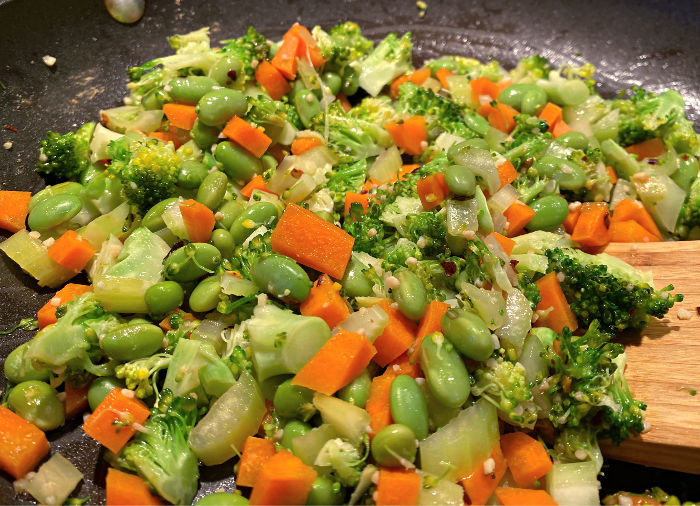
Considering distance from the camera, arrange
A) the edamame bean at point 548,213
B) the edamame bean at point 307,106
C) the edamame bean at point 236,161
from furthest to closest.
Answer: the edamame bean at point 307,106 < the edamame bean at point 236,161 < the edamame bean at point 548,213

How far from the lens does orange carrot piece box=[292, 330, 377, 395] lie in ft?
7.04

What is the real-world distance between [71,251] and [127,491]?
1182 millimetres

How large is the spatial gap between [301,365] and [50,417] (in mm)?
1142

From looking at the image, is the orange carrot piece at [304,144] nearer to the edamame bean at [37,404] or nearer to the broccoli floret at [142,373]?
the broccoli floret at [142,373]

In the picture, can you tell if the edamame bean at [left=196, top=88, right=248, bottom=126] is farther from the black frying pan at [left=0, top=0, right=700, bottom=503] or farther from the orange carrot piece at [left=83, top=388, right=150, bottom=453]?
the orange carrot piece at [left=83, top=388, right=150, bottom=453]

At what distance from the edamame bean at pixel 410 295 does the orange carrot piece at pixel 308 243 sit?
27 cm

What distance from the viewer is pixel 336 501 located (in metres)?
2.14

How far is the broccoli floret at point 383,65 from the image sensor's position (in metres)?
3.52

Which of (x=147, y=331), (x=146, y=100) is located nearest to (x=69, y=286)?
(x=147, y=331)

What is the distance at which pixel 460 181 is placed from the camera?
2.37m

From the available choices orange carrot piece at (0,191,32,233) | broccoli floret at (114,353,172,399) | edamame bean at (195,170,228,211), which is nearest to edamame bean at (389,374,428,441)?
broccoli floret at (114,353,172,399)

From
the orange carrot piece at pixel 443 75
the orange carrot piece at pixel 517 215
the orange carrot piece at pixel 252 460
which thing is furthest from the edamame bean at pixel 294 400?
the orange carrot piece at pixel 443 75

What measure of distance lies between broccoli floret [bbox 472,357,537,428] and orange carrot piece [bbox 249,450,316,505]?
764mm

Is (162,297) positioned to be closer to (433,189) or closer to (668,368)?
(433,189)
